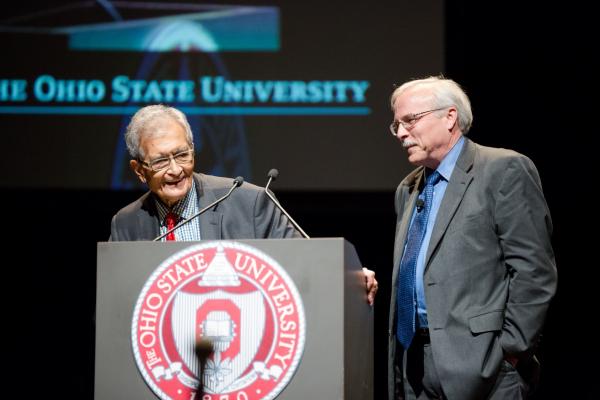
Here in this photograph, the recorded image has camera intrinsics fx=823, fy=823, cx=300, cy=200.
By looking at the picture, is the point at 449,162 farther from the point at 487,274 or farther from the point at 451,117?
the point at 487,274

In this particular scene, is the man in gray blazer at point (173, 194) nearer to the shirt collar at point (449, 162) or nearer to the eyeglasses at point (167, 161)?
the eyeglasses at point (167, 161)

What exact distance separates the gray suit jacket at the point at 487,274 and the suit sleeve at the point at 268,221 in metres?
0.50

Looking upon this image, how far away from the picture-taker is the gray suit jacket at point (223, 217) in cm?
263

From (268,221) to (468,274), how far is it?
2.24 ft

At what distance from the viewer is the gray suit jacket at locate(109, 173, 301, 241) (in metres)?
2.63

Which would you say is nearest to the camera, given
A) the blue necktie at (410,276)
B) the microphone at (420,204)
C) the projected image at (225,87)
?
the blue necktie at (410,276)

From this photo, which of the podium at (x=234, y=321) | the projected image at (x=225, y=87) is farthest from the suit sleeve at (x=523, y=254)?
the projected image at (x=225, y=87)

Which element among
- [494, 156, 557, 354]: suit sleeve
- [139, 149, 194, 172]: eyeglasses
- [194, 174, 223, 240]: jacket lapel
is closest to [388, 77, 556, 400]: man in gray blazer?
[494, 156, 557, 354]: suit sleeve

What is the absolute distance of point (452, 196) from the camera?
9.25 ft

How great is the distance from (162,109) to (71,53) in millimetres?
2467

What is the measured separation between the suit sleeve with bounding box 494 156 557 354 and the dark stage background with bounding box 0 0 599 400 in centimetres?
224

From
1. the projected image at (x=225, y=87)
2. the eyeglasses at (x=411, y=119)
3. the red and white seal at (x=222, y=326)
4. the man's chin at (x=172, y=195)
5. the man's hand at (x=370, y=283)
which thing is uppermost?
the projected image at (x=225, y=87)

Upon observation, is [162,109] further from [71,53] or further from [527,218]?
[71,53]

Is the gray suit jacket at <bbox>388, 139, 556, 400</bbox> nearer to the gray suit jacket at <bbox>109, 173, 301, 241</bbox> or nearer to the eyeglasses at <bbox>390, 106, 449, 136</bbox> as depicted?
the eyeglasses at <bbox>390, 106, 449, 136</bbox>
